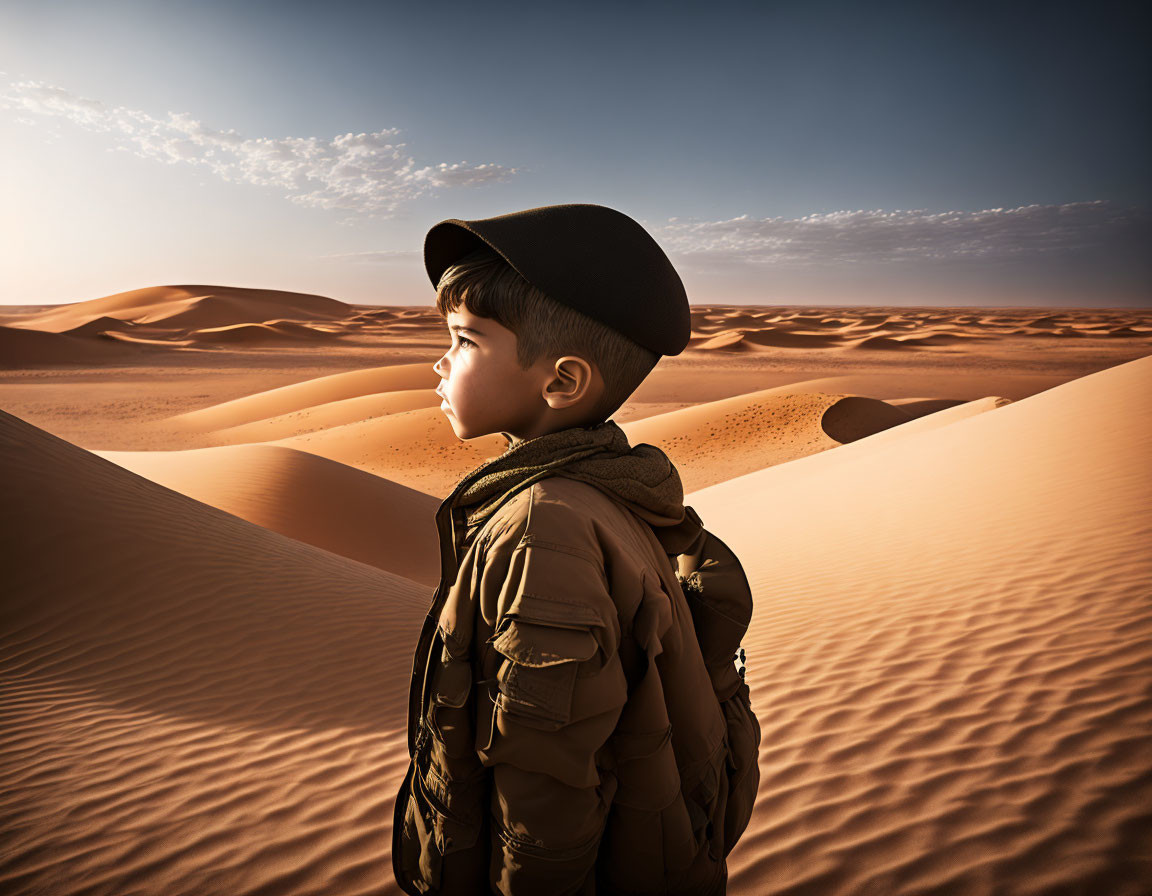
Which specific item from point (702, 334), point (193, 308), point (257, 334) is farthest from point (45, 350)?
point (702, 334)

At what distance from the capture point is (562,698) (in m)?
1.09

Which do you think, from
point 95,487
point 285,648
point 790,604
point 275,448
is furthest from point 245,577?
point 275,448

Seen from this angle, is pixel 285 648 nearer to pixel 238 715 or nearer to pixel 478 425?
pixel 238 715

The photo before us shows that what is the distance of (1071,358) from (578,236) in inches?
2028

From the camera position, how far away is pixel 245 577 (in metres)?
5.94

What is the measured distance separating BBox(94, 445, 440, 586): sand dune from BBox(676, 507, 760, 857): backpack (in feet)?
27.3

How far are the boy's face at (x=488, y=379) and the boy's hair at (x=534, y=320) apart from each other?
20mm

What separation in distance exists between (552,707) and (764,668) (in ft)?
13.6

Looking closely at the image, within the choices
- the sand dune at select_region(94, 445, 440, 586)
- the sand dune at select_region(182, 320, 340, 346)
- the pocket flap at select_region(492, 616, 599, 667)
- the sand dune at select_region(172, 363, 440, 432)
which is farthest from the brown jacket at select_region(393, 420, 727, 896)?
the sand dune at select_region(182, 320, 340, 346)

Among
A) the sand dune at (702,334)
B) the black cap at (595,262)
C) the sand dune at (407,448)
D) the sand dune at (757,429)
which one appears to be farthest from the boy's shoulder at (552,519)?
the sand dune at (702,334)

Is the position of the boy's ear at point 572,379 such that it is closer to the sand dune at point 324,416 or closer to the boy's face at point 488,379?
the boy's face at point 488,379

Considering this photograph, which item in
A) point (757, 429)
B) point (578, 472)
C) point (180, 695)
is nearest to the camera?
point (578, 472)

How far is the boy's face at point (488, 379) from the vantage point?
1.40 meters

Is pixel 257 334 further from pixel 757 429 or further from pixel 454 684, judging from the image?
pixel 454 684
